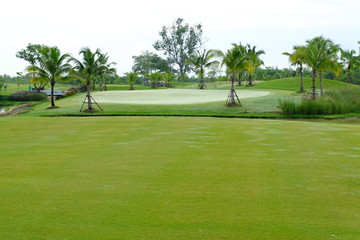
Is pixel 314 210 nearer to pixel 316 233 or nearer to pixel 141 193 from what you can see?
pixel 316 233

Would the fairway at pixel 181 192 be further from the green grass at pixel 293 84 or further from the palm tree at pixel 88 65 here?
the green grass at pixel 293 84

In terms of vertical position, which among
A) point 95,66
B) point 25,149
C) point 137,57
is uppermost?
point 137,57

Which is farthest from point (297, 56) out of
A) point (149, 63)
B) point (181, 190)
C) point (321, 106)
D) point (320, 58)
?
point (149, 63)

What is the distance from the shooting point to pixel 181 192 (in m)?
Result: 8.18

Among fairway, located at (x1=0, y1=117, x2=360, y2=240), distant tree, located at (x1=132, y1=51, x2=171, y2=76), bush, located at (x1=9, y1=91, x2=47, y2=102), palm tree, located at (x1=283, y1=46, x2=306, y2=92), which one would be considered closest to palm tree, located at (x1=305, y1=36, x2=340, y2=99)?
palm tree, located at (x1=283, y1=46, x2=306, y2=92)

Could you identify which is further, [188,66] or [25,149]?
[188,66]

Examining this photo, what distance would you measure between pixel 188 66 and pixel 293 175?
400ft

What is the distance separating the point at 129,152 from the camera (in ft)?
45.3

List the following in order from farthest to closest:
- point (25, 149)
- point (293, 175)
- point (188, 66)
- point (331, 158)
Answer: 1. point (188, 66)
2. point (25, 149)
3. point (331, 158)
4. point (293, 175)

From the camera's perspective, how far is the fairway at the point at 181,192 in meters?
6.01

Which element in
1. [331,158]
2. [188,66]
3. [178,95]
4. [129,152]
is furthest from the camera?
[188,66]

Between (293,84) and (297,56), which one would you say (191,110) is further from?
(293,84)

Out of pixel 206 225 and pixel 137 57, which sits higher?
pixel 137 57

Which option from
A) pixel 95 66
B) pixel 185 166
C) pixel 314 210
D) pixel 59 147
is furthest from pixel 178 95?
pixel 314 210
